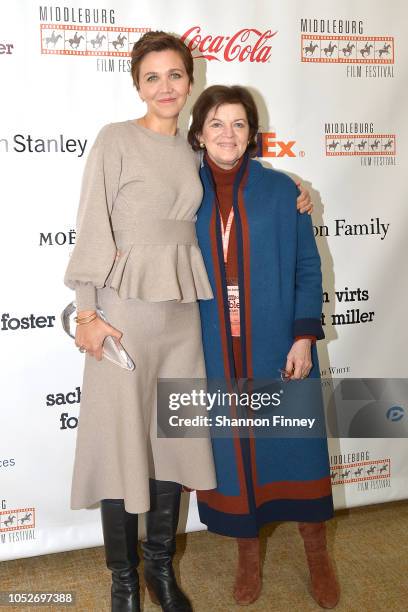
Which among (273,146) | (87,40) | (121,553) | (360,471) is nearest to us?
(121,553)

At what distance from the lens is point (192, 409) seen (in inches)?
72.4

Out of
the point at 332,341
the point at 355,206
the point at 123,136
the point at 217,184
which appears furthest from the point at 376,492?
the point at 123,136

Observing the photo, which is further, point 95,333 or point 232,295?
point 232,295

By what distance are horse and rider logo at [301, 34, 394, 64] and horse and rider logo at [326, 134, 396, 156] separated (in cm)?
27

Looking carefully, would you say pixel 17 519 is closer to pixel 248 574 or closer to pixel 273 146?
pixel 248 574

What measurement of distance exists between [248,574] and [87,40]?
1766 mm

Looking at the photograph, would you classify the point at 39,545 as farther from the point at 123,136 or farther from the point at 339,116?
the point at 339,116

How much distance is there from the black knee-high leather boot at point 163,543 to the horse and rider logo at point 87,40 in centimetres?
140

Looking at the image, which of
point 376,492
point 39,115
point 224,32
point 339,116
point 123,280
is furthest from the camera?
point 376,492

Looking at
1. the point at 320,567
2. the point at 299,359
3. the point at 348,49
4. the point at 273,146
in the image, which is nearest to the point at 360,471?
the point at 320,567

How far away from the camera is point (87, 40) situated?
2281mm

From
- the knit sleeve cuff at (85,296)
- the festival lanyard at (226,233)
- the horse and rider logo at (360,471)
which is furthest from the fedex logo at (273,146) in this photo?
the horse and rider logo at (360,471)

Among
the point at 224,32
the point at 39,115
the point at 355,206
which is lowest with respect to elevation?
the point at 355,206

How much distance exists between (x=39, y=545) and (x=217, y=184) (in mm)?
1436
